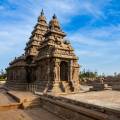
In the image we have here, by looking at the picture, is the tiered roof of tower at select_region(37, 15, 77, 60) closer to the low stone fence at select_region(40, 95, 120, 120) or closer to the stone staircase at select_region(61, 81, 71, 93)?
the stone staircase at select_region(61, 81, 71, 93)

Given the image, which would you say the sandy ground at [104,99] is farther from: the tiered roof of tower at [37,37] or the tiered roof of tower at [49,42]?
the tiered roof of tower at [37,37]

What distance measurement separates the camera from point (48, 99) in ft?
51.7

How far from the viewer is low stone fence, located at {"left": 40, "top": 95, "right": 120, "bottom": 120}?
28.6 ft

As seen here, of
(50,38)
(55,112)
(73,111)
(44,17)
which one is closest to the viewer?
(73,111)

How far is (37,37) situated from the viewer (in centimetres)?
3562

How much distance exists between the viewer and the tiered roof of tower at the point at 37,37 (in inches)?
1356

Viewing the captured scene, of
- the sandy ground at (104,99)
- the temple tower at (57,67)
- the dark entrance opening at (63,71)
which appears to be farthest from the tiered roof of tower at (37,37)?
the sandy ground at (104,99)

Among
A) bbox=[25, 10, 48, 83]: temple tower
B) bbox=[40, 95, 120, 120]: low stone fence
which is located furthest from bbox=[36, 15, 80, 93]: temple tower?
bbox=[40, 95, 120, 120]: low stone fence

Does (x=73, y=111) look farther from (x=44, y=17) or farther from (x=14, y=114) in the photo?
(x=44, y=17)

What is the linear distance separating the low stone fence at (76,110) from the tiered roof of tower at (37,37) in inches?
766

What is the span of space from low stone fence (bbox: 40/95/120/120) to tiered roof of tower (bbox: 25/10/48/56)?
19.4m

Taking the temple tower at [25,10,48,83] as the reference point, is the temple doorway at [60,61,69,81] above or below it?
below

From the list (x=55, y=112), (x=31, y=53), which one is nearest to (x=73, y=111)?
(x=55, y=112)

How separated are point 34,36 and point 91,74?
4388 centimetres
